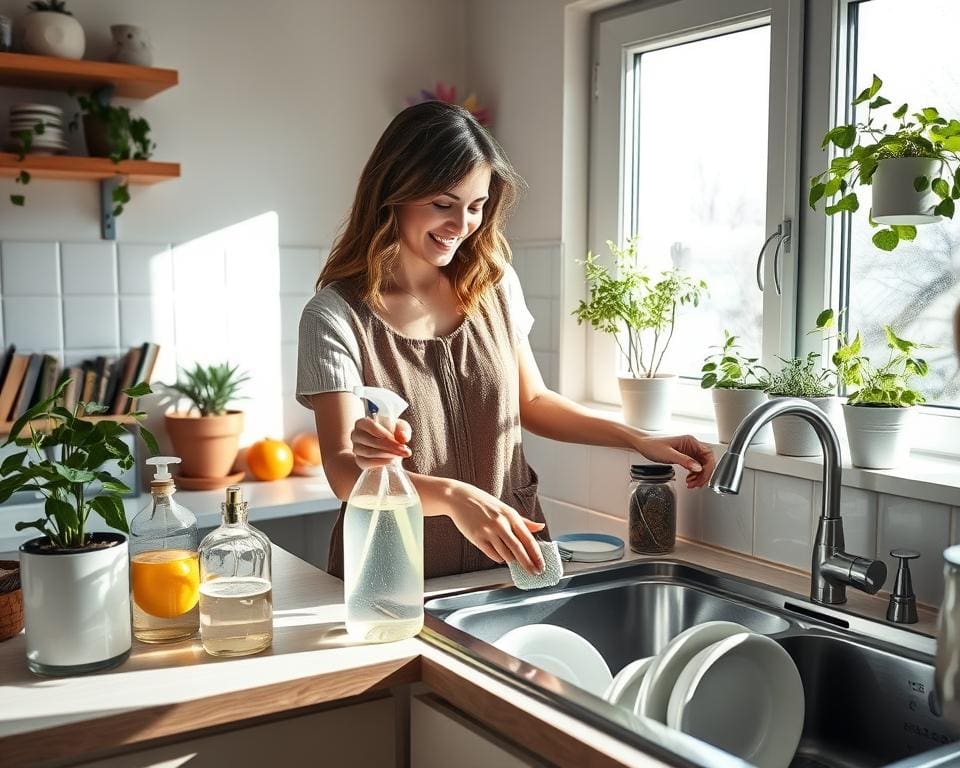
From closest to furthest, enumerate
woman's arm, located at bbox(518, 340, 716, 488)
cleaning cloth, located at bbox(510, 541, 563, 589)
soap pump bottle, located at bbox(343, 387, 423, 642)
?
soap pump bottle, located at bbox(343, 387, 423, 642) < cleaning cloth, located at bbox(510, 541, 563, 589) < woman's arm, located at bbox(518, 340, 716, 488)

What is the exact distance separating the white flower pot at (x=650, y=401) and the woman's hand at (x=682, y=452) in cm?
50

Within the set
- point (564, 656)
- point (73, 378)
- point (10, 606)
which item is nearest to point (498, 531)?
point (564, 656)

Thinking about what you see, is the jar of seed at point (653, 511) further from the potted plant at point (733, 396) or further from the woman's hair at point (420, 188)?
the woman's hair at point (420, 188)

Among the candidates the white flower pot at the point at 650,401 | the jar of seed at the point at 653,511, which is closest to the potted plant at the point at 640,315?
the white flower pot at the point at 650,401

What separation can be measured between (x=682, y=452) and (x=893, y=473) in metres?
0.32

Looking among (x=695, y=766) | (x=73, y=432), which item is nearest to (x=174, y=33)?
(x=73, y=432)

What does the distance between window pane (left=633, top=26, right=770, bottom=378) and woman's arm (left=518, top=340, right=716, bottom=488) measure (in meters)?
0.61

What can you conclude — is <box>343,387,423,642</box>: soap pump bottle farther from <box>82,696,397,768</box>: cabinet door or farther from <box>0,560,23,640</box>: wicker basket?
<box>0,560,23,640</box>: wicker basket

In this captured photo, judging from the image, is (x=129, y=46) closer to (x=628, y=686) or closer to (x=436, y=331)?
(x=436, y=331)

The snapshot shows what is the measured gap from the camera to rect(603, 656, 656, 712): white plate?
50.3 inches

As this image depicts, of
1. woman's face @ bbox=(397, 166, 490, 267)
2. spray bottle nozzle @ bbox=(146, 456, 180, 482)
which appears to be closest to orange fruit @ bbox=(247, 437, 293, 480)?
woman's face @ bbox=(397, 166, 490, 267)

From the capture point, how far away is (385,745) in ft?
4.19

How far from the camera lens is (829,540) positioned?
5.00 feet

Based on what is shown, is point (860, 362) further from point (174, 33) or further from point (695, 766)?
point (174, 33)
